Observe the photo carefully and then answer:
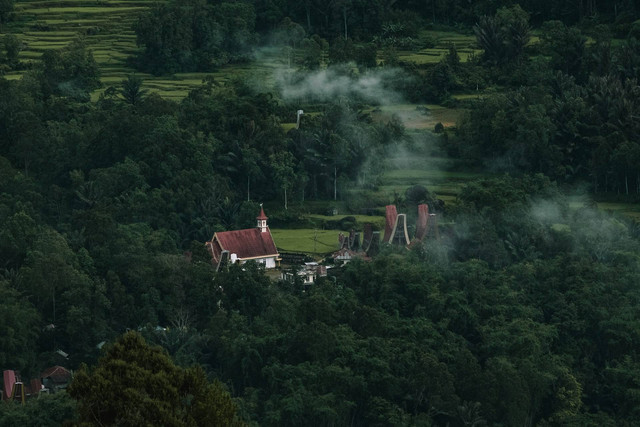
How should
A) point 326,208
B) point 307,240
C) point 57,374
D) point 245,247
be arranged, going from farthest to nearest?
point 326,208
point 307,240
point 245,247
point 57,374

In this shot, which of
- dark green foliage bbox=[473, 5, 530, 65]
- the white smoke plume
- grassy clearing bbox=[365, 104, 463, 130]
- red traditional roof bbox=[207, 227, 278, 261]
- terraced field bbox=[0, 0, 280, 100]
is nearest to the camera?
red traditional roof bbox=[207, 227, 278, 261]

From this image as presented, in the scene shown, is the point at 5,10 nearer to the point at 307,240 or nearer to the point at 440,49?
the point at 440,49

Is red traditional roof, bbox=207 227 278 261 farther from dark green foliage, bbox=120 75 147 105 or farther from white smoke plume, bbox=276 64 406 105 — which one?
dark green foliage, bbox=120 75 147 105

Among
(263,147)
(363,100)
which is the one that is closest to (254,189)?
(263,147)

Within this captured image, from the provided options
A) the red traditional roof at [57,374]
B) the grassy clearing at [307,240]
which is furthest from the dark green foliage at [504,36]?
the red traditional roof at [57,374]

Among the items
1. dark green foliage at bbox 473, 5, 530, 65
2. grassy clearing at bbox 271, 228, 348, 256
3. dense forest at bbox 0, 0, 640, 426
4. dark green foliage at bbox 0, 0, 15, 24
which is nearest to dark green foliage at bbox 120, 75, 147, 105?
dense forest at bbox 0, 0, 640, 426

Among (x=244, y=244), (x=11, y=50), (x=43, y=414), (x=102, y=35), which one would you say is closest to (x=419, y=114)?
(x=244, y=244)

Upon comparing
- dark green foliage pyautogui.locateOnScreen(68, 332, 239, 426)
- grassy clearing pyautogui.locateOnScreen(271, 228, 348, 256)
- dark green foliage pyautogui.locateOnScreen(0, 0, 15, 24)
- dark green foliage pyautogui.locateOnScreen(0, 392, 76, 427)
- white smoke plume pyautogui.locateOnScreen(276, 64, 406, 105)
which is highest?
dark green foliage pyautogui.locateOnScreen(68, 332, 239, 426)

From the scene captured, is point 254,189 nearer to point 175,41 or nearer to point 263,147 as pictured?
point 263,147
